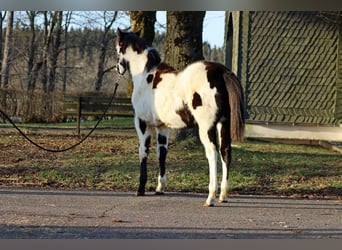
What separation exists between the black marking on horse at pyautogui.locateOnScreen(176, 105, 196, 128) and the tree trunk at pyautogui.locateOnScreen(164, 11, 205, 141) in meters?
4.83

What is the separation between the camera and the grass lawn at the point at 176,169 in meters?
12.3

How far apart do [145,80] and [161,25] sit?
24.3 m

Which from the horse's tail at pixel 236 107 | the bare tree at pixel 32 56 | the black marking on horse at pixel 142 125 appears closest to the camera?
the horse's tail at pixel 236 107

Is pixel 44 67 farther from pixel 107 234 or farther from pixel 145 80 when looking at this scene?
pixel 107 234

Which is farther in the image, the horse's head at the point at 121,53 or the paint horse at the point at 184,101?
the horse's head at the point at 121,53

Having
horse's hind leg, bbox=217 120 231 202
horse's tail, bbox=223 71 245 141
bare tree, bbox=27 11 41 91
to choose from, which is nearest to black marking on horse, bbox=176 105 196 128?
horse's hind leg, bbox=217 120 231 202

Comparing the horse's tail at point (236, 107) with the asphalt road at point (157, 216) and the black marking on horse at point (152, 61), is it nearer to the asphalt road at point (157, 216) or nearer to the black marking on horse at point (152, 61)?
the asphalt road at point (157, 216)

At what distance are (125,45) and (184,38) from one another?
159 inches

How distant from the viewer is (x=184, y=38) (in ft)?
50.4

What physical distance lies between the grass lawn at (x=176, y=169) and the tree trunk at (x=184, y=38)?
5.79 ft

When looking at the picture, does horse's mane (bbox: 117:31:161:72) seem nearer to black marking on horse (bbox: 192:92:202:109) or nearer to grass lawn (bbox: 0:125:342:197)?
black marking on horse (bbox: 192:92:202:109)

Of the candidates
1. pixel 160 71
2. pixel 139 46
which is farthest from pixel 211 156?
pixel 139 46

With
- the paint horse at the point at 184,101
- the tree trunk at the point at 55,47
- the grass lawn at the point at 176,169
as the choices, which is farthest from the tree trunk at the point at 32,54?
the paint horse at the point at 184,101

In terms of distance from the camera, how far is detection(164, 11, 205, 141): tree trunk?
15.3 metres
